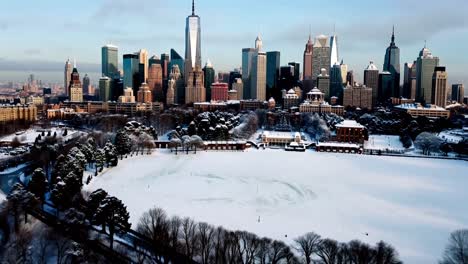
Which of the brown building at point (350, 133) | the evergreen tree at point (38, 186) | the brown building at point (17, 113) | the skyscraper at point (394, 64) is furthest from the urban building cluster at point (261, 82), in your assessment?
the evergreen tree at point (38, 186)

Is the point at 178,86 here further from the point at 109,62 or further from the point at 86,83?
the point at 86,83

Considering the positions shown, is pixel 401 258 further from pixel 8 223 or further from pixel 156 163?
pixel 156 163

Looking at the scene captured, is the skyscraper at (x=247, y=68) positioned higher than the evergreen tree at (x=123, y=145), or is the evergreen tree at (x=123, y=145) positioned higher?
the skyscraper at (x=247, y=68)

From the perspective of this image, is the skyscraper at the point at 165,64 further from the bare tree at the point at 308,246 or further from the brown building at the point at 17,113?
the bare tree at the point at 308,246

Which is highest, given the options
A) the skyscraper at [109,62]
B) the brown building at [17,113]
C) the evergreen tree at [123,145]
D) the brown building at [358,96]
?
the skyscraper at [109,62]

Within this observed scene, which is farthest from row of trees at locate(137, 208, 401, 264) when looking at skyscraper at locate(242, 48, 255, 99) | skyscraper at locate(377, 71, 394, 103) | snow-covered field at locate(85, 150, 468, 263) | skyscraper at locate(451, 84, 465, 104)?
skyscraper at locate(451, 84, 465, 104)

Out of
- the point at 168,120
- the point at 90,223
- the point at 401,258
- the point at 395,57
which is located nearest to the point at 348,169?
the point at 401,258

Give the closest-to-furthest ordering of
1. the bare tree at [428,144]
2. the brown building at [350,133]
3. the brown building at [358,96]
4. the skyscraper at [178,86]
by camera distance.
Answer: the bare tree at [428,144] < the brown building at [350,133] < the brown building at [358,96] < the skyscraper at [178,86]
